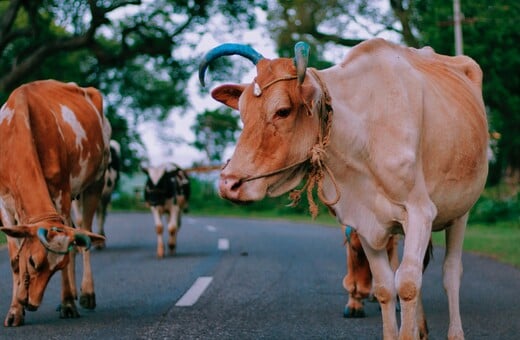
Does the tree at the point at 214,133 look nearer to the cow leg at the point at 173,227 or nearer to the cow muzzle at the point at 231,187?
the cow leg at the point at 173,227

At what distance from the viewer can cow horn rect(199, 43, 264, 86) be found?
6.02 metres

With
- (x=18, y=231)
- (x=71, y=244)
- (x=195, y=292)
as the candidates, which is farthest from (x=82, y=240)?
(x=195, y=292)

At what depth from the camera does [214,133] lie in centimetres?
8338

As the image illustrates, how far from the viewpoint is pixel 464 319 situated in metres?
8.45

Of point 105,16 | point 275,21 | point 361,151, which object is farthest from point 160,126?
point 361,151

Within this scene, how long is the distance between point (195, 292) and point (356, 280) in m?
2.56

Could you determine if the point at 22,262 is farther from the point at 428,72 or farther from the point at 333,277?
the point at 333,277

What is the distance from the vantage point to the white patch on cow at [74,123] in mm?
9734

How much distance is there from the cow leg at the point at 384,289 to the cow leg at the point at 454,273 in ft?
1.99

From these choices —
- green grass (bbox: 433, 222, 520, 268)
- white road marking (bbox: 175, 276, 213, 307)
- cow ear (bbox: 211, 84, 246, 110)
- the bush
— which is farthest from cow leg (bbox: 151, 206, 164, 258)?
the bush

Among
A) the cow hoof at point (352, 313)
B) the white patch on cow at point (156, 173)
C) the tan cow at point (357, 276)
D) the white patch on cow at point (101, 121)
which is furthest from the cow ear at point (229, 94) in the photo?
the white patch on cow at point (156, 173)

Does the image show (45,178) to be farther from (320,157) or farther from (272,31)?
(272,31)

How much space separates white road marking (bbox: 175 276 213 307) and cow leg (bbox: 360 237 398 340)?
342 cm

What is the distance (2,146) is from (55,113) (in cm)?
87
